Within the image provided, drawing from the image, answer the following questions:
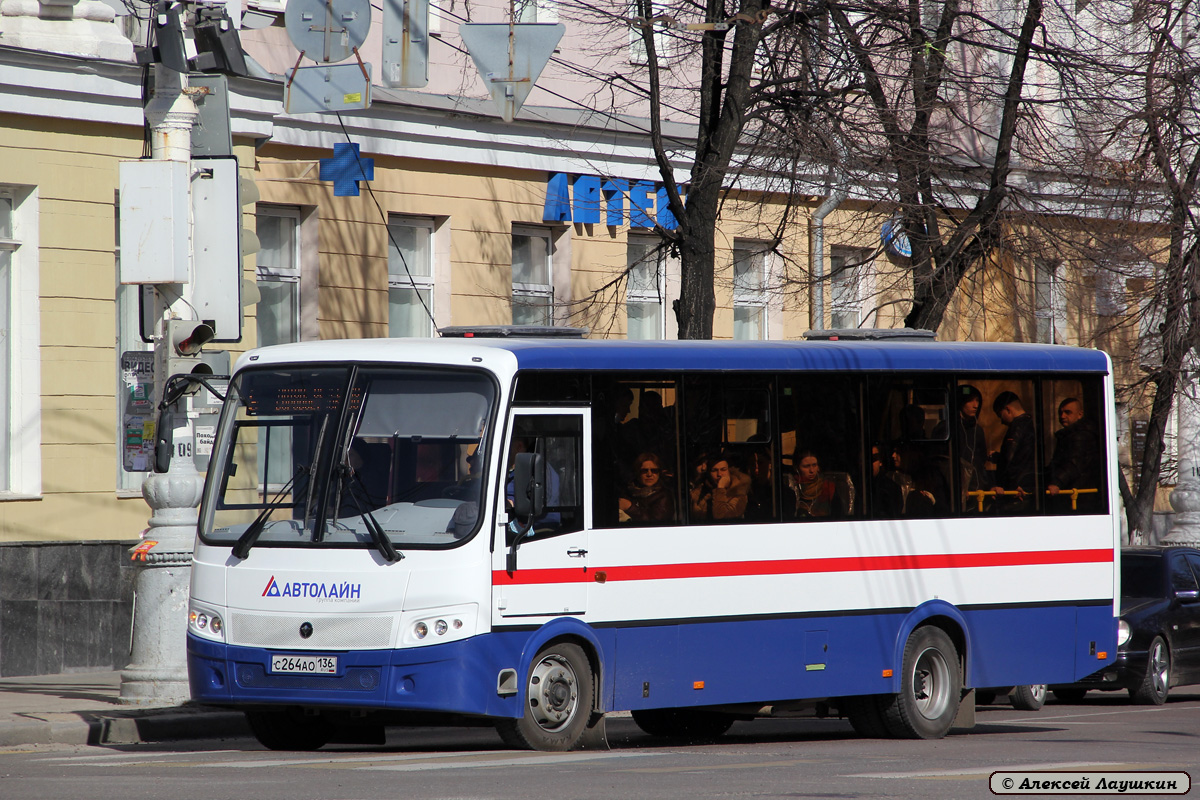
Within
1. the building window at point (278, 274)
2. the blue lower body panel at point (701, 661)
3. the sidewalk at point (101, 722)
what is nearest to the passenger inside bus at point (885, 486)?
the blue lower body panel at point (701, 661)

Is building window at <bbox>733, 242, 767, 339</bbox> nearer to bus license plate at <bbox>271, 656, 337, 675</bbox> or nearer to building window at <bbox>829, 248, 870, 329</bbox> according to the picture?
building window at <bbox>829, 248, 870, 329</bbox>

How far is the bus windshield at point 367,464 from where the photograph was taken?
12.0 metres

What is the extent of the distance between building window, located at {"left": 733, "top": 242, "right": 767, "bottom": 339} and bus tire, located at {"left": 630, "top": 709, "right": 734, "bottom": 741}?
474 inches

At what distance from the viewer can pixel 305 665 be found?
11906 millimetres

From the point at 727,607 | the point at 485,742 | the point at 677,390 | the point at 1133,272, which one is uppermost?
the point at 1133,272

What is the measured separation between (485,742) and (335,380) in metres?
3.06

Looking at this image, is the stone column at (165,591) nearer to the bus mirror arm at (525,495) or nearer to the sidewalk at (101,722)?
the sidewalk at (101,722)

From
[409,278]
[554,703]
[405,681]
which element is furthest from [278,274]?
[405,681]

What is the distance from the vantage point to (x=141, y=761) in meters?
11.8

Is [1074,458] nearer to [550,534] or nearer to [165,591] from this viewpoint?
[550,534]

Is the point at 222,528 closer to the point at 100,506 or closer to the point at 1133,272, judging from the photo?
the point at 100,506

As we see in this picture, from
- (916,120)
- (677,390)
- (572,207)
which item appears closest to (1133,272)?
(916,120)

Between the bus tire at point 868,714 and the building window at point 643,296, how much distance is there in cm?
1185

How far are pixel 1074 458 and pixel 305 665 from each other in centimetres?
666
